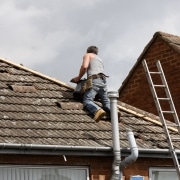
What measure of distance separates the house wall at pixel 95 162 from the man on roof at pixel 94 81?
138 cm

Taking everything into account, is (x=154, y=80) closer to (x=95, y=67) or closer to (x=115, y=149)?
(x=95, y=67)

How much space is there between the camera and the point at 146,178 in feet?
44.4

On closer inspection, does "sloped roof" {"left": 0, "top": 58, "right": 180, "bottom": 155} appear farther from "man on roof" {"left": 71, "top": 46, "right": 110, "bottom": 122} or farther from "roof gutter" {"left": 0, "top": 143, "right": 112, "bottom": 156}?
"man on roof" {"left": 71, "top": 46, "right": 110, "bottom": 122}

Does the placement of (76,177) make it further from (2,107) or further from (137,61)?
(137,61)

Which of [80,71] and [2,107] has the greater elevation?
[80,71]

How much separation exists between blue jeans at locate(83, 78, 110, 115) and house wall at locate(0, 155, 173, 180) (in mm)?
1424

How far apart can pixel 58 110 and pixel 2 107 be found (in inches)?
48.1

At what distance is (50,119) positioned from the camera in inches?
540

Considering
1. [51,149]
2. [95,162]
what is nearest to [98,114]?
[95,162]

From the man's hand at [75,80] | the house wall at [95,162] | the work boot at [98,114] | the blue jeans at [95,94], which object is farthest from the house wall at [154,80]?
the house wall at [95,162]

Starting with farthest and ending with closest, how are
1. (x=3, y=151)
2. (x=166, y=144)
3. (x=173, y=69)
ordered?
(x=173, y=69) → (x=166, y=144) → (x=3, y=151)

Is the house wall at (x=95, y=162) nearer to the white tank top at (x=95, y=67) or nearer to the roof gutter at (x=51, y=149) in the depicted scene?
the roof gutter at (x=51, y=149)

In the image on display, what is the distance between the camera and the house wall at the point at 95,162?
1246 centimetres

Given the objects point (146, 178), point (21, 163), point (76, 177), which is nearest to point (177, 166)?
point (146, 178)
